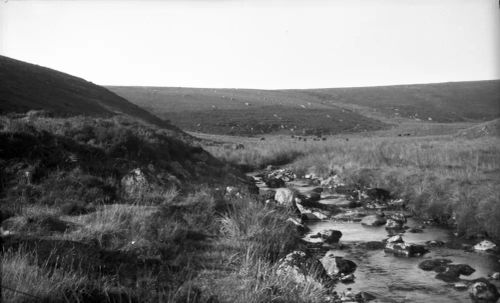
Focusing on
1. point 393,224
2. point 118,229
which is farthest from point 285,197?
point 118,229

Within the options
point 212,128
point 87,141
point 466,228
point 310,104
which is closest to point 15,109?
point 87,141

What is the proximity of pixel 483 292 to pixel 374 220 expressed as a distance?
22.1ft

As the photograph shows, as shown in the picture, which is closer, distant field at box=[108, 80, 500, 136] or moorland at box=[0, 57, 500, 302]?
moorland at box=[0, 57, 500, 302]

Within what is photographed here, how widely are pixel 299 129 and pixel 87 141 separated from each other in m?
55.2

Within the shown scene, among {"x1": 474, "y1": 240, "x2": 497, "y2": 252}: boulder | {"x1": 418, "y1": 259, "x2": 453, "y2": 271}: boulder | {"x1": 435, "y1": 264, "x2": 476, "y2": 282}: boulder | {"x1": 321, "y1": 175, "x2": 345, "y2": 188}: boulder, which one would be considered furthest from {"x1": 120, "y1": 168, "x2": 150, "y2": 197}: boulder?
{"x1": 321, "y1": 175, "x2": 345, "y2": 188}: boulder

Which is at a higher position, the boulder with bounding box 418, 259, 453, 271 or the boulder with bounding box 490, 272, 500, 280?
the boulder with bounding box 490, 272, 500, 280

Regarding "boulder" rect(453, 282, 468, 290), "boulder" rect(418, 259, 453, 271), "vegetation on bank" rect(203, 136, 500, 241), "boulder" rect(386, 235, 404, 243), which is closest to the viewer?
"boulder" rect(453, 282, 468, 290)

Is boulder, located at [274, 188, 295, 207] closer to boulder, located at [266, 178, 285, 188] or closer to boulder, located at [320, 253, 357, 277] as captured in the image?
boulder, located at [266, 178, 285, 188]

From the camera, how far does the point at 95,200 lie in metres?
11.6

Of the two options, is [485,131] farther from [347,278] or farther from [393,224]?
[347,278]

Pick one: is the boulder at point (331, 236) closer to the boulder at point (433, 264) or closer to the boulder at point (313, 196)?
the boulder at point (433, 264)

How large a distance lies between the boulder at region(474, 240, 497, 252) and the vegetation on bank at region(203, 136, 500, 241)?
2.02ft

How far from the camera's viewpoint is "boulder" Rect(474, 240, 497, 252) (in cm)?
1139

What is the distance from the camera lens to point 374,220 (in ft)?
49.9
